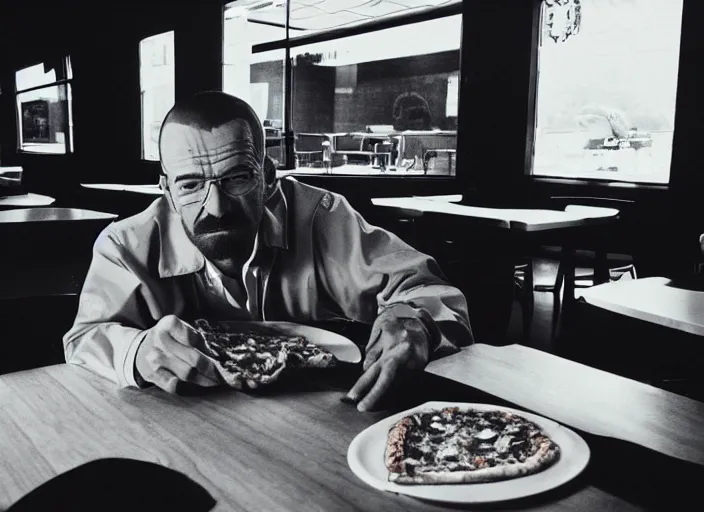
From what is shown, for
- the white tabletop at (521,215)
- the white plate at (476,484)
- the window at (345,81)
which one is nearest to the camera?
the white plate at (476,484)

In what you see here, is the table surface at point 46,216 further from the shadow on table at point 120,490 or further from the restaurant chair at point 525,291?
the shadow on table at point 120,490

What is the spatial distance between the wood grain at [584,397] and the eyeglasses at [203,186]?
49 cm

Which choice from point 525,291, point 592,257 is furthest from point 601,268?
point 525,291

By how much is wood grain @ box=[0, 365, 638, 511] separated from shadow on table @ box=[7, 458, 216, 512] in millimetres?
19

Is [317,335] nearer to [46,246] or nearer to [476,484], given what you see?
[476,484]

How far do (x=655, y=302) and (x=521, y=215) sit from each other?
2.31 meters

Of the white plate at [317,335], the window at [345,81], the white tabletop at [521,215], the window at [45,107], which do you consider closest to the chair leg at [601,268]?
the white tabletop at [521,215]

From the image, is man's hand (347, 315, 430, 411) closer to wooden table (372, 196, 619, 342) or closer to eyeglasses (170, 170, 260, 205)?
eyeglasses (170, 170, 260, 205)

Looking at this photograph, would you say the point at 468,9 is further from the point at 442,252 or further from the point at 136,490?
the point at 136,490

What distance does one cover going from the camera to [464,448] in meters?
0.85

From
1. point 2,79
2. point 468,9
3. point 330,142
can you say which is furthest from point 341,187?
point 2,79

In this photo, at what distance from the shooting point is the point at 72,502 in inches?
30.2

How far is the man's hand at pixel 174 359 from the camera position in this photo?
105 centimetres

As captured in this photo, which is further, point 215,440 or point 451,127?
point 451,127
